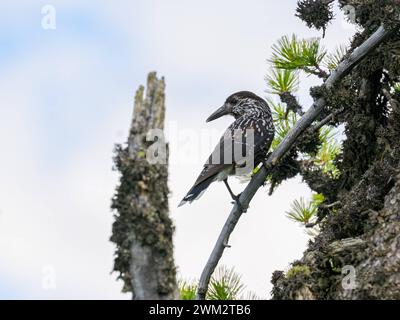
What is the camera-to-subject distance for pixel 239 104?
8.41m

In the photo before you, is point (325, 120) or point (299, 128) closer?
point (299, 128)

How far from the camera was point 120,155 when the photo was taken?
3775mm

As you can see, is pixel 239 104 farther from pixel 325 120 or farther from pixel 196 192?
pixel 196 192

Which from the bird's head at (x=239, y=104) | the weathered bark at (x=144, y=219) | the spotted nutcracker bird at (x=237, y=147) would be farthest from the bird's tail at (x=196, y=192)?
the weathered bark at (x=144, y=219)

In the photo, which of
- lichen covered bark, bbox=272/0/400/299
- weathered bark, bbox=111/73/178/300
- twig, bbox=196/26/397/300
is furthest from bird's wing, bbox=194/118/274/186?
weathered bark, bbox=111/73/178/300

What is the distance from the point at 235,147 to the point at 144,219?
3695 mm

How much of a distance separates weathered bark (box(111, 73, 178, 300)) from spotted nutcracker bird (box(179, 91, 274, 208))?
9.61 feet

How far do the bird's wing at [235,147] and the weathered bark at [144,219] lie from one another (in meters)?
3.06

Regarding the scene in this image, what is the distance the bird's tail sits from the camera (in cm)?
665

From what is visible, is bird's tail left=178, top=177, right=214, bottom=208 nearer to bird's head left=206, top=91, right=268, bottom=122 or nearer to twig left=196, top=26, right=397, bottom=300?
twig left=196, top=26, right=397, bottom=300

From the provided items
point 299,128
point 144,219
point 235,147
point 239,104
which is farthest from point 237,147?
point 144,219
